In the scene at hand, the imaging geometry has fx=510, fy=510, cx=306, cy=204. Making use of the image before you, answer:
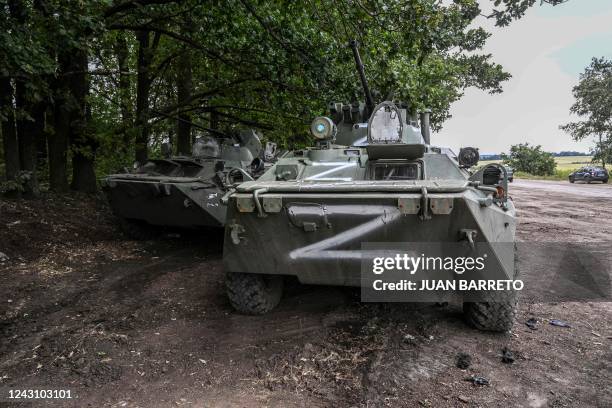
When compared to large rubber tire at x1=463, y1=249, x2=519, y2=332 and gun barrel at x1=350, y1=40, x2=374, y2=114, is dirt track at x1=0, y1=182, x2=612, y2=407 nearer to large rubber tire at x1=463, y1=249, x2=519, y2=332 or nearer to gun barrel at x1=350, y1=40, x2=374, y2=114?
large rubber tire at x1=463, y1=249, x2=519, y2=332

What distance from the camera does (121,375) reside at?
11.4 feet

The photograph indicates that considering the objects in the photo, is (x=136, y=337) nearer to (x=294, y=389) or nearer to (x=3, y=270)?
(x=294, y=389)

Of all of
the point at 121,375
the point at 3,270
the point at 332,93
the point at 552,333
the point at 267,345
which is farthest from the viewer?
the point at 332,93

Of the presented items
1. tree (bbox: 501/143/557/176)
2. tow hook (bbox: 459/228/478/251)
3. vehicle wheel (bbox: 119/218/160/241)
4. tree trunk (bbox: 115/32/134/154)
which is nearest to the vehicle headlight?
tow hook (bbox: 459/228/478/251)

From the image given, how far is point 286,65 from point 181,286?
528cm

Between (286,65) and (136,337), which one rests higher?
(286,65)

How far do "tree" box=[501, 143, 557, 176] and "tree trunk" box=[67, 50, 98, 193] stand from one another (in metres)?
34.7

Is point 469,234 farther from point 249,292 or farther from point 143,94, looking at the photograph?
point 143,94

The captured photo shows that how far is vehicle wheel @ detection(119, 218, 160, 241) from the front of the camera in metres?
8.61

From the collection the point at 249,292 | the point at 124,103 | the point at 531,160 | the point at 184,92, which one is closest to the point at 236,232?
the point at 249,292

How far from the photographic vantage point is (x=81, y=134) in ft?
35.0

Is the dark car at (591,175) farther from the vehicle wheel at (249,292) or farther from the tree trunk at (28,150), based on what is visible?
the vehicle wheel at (249,292)

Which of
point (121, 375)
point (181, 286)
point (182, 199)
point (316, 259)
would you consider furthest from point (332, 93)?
point (121, 375)

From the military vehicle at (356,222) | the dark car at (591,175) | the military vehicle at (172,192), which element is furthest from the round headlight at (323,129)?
the dark car at (591,175)
